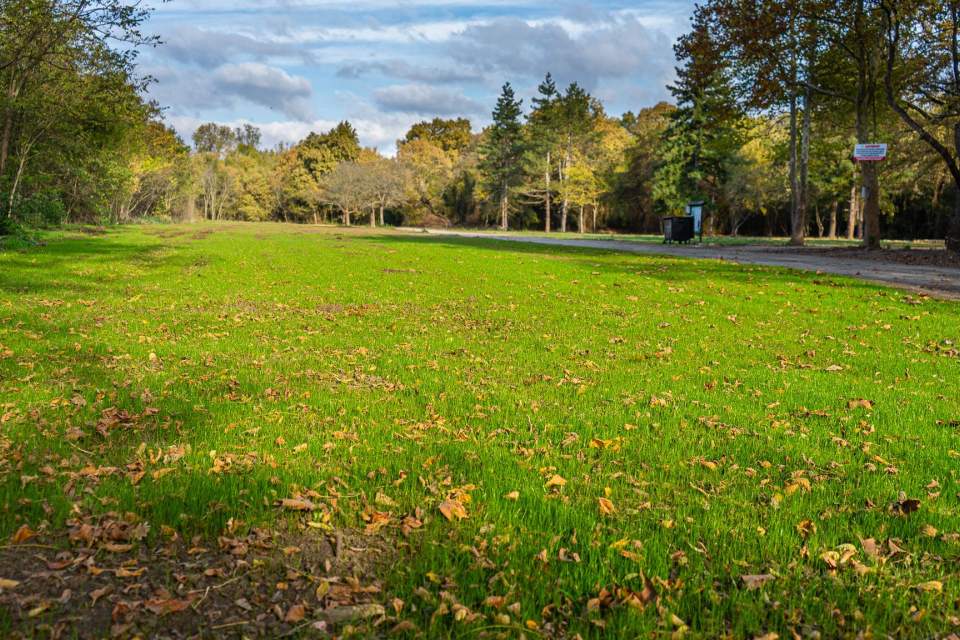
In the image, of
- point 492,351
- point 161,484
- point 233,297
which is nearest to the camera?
point 161,484

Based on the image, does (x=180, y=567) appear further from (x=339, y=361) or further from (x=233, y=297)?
(x=233, y=297)

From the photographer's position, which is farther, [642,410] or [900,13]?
[900,13]

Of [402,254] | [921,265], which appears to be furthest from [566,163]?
[921,265]

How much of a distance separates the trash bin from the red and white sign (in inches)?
316

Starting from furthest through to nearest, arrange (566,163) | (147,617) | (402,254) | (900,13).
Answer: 1. (566,163)
2. (402,254)
3. (900,13)
4. (147,617)

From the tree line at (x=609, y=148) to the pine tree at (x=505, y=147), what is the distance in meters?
0.16

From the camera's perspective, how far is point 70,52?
56.0ft

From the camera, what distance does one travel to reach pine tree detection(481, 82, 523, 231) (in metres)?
59.6

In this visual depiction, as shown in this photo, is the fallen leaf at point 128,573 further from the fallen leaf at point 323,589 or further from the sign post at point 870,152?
the sign post at point 870,152

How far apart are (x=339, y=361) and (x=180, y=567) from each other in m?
Answer: 3.94

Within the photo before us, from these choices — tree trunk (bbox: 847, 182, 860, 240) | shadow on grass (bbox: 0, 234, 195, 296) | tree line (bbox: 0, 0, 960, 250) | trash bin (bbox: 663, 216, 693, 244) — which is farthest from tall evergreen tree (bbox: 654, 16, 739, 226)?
shadow on grass (bbox: 0, 234, 195, 296)

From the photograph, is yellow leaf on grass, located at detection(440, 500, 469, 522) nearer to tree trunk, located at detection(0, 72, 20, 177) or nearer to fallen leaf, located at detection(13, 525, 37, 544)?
fallen leaf, located at detection(13, 525, 37, 544)

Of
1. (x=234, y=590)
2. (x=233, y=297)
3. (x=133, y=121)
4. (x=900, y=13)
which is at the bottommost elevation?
(x=234, y=590)

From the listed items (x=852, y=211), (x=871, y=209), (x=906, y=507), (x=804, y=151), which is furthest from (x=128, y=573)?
(x=852, y=211)
